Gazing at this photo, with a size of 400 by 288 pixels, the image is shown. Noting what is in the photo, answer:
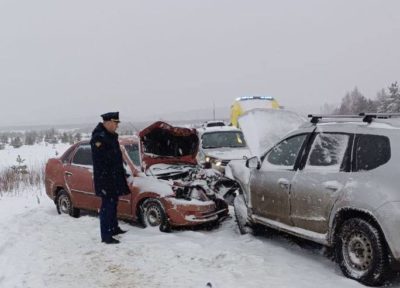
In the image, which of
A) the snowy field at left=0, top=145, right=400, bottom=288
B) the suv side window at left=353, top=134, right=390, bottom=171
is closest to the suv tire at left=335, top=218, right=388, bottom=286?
the snowy field at left=0, top=145, right=400, bottom=288

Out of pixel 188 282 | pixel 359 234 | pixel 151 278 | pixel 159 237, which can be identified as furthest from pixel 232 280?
pixel 159 237

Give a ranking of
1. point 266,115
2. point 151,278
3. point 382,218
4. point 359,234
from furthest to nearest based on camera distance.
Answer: point 266,115
point 151,278
point 359,234
point 382,218

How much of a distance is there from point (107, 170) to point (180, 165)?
222 centimetres

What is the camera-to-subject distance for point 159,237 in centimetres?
745

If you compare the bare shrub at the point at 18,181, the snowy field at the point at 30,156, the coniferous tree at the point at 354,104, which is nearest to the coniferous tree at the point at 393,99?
the coniferous tree at the point at 354,104

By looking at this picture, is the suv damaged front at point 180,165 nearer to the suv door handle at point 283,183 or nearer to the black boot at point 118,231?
the black boot at point 118,231

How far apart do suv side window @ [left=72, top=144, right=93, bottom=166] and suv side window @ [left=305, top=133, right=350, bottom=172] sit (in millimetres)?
4859

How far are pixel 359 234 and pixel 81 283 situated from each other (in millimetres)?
3342

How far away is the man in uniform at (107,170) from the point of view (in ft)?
24.0

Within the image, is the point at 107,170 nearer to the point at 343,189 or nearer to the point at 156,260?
the point at 156,260

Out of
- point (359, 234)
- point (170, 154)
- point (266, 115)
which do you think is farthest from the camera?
point (266, 115)

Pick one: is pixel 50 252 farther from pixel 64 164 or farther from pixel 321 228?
pixel 321 228

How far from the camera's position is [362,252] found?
531cm

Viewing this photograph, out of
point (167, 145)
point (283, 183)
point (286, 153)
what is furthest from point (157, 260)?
point (167, 145)
